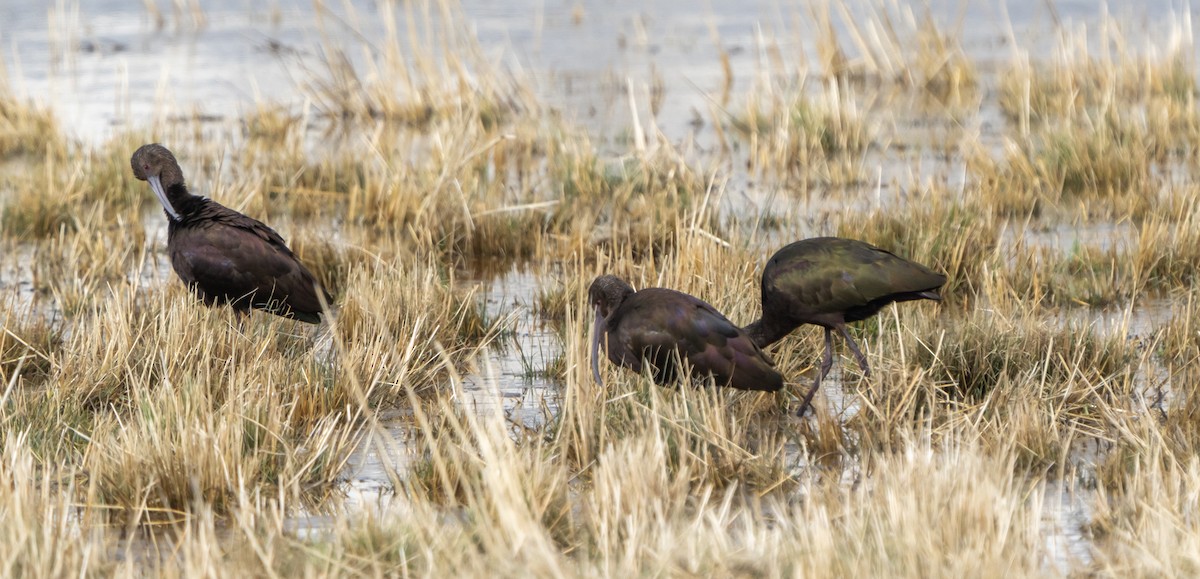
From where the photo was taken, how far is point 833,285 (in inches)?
193

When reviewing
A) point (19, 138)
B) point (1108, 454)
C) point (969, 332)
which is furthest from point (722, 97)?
point (1108, 454)

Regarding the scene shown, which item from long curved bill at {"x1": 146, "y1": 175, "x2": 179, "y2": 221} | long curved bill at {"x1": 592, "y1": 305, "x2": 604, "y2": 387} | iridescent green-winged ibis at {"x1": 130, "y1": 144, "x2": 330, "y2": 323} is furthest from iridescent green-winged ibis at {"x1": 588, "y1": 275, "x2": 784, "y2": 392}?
long curved bill at {"x1": 146, "y1": 175, "x2": 179, "y2": 221}

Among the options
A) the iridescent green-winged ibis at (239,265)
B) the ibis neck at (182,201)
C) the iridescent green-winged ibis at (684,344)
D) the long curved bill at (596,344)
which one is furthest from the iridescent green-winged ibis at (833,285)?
the ibis neck at (182,201)

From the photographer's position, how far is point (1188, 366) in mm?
5039

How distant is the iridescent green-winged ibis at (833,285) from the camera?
16.0 ft

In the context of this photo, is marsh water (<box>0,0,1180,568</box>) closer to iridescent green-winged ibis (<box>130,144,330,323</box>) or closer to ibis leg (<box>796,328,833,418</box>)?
ibis leg (<box>796,328,833,418</box>)

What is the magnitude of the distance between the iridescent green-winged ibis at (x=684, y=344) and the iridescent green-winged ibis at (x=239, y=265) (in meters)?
1.45

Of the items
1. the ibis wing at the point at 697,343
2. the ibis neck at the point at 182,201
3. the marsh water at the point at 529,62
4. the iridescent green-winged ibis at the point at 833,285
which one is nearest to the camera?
the ibis wing at the point at 697,343

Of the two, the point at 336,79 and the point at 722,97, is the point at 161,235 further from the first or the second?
the point at 722,97

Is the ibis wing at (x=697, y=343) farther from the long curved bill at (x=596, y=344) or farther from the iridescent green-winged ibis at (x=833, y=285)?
the iridescent green-winged ibis at (x=833, y=285)

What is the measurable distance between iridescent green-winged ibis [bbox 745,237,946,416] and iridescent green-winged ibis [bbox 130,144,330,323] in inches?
71.6

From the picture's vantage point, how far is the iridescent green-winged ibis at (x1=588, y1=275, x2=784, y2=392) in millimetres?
4699

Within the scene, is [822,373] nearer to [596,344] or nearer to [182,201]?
[596,344]

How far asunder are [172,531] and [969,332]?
2.82 metres
